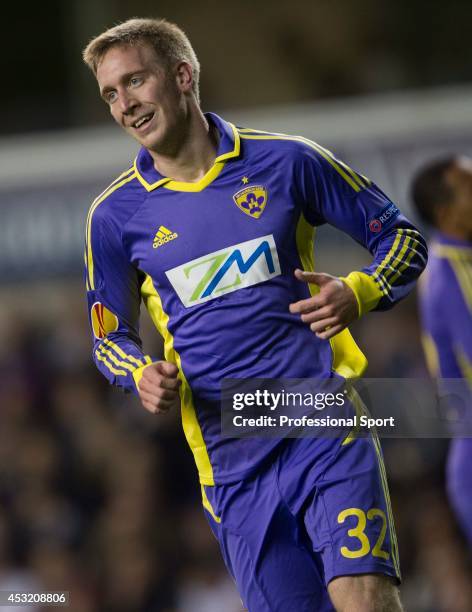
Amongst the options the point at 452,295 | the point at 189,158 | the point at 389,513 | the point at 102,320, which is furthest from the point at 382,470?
the point at 452,295

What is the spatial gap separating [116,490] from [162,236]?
196 inches

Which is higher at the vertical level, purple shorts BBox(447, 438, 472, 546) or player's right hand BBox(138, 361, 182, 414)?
player's right hand BBox(138, 361, 182, 414)

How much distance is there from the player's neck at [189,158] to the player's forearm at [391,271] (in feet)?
1.88

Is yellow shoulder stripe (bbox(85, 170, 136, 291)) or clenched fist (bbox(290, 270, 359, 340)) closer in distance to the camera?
clenched fist (bbox(290, 270, 359, 340))

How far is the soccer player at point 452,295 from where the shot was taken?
17.9 feet

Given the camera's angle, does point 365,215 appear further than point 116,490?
No

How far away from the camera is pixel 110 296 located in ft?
11.7

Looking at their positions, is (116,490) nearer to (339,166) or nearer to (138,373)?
(138,373)

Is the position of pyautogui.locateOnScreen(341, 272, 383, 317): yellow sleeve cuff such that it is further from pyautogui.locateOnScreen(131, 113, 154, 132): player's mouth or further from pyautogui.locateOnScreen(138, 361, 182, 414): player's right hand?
pyautogui.locateOnScreen(131, 113, 154, 132): player's mouth

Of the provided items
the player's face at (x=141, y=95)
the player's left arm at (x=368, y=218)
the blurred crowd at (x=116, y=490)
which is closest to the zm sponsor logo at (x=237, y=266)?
the player's left arm at (x=368, y=218)

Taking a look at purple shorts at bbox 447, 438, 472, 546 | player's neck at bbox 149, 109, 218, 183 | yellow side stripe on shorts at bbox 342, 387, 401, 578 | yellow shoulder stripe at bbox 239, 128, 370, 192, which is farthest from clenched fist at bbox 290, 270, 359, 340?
purple shorts at bbox 447, 438, 472, 546

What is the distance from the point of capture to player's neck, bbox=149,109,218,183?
3.49 metres

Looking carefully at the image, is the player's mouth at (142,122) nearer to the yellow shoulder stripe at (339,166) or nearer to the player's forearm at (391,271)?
the yellow shoulder stripe at (339,166)

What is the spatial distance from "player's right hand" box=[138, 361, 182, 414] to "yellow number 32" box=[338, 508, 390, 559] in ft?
1.84
